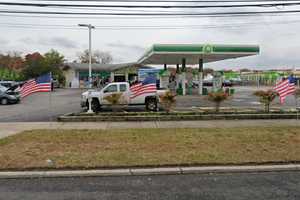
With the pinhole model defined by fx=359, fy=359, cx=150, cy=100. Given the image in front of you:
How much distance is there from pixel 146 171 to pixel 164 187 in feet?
3.28

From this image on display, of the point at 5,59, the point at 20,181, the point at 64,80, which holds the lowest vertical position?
the point at 20,181

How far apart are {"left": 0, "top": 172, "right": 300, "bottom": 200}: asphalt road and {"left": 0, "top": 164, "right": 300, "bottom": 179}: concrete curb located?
173 mm

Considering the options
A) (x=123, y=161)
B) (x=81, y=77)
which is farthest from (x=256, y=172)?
(x=81, y=77)

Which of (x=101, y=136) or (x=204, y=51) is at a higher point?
(x=204, y=51)

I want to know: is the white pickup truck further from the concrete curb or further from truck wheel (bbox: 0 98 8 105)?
the concrete curb

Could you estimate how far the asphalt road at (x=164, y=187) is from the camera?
19.7 feet

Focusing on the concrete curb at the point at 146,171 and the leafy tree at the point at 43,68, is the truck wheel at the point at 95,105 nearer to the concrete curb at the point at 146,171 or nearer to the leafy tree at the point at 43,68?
the concrete curb at the point at 146,171

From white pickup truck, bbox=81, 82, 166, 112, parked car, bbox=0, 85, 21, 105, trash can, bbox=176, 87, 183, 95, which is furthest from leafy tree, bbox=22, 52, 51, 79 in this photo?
white pickup truck, bbox=81, 82, 166, 112

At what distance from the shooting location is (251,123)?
14617 millimetres

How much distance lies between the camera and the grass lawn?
7.98 m

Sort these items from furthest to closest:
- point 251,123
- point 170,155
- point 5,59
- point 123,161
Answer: point 5,59
point 251,123
point 170,155
point 123,161

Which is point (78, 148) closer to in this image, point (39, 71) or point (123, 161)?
point (123, 161)

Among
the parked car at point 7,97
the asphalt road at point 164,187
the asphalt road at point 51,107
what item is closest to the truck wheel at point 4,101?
the parked car at point 7,97

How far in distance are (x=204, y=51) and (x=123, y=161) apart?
2436 cm
